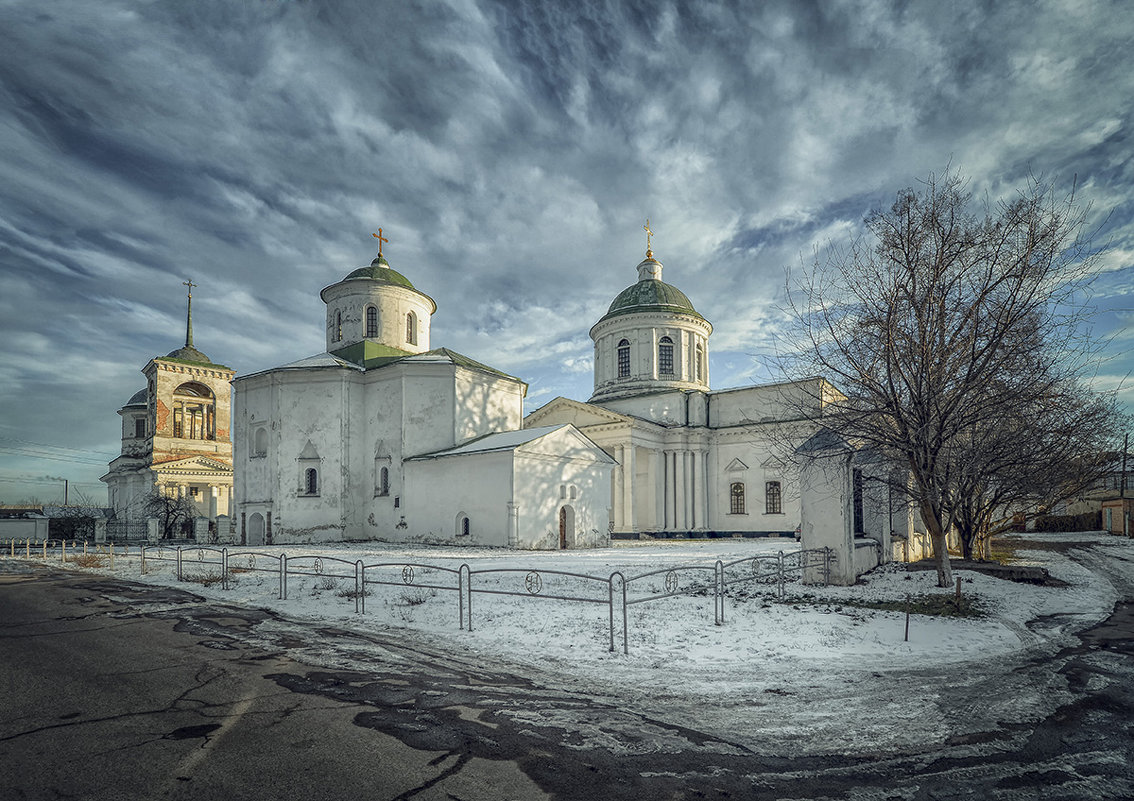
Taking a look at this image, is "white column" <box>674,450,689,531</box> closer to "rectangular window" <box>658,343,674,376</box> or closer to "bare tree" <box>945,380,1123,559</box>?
"rectangular window" <box>658,343,674,376</box>

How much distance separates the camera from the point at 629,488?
113 feet

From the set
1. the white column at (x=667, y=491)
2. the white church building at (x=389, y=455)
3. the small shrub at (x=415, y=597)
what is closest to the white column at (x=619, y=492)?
the white column at (x=667, y=491)

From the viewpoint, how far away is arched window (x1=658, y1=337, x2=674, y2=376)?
1566 inches

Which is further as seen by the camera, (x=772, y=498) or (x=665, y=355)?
(x=665, y=355)

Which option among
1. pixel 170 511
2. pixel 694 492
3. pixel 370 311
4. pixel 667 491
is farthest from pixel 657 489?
pixel 170 511

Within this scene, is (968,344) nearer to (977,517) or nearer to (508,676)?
(977,517)

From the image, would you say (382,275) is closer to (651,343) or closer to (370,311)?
(370,311)

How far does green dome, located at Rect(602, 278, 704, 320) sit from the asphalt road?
32548mm

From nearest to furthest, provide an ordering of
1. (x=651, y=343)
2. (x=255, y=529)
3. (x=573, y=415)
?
(x=255, y=529), (x=573, y=415), (x=651, y=343)

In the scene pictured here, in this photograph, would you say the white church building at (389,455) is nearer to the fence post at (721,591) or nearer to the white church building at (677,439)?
the white church building at (677,439)

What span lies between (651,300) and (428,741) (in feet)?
121

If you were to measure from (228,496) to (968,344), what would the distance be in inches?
1878

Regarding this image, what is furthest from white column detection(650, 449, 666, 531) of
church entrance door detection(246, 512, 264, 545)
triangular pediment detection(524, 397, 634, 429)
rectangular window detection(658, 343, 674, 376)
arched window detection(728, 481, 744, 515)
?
church entrance door detection(246, 512, 264, 545)

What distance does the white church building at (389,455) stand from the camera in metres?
26.7
